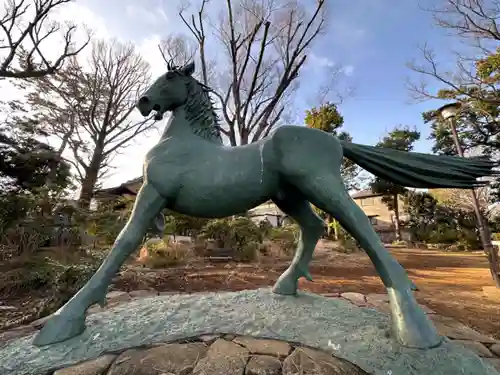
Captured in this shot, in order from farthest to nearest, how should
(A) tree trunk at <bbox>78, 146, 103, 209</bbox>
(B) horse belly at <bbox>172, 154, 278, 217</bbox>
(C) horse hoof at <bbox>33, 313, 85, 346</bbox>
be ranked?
(A) tree trunk at <bbox>78, 146, 103, 209</bbox>, (B) horse belly at <bbox>172, 154, 278, 217</bbox>, (C) horse hoof at <bbox>33, 313, 85, 346</bbox>

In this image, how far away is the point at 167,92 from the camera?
6.70 ft

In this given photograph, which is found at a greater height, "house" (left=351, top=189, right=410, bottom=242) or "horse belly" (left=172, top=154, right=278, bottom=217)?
"house" (left=351, top=189, right=410, bottom=242)

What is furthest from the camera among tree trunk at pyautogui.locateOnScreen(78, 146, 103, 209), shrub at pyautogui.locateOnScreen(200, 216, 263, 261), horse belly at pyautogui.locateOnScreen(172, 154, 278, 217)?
tree trunk at pyautogui.locateOnScreen(78, 146, 103, 209)

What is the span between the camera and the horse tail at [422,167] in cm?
176

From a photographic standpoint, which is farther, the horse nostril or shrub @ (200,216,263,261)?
shrub @ (200,216,263,261)

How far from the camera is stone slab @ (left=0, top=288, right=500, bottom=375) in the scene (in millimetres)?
1315

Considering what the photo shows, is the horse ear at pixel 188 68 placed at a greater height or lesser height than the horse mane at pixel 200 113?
greater

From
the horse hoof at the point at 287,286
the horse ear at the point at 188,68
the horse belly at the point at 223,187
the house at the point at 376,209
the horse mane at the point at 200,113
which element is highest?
the house at the point at 376,209

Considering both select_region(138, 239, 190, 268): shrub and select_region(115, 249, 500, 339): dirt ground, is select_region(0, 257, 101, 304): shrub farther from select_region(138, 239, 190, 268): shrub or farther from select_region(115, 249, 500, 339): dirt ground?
select_region(138, 239, 190, 268): shrub

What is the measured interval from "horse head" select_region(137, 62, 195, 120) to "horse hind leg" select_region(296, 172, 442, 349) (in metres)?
1.08

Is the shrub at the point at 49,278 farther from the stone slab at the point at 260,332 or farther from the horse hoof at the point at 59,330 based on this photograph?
the horse hoof at the point at 59,330

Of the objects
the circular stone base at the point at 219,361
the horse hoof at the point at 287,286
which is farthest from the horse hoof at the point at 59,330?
the horse hoof at the point at 287,286

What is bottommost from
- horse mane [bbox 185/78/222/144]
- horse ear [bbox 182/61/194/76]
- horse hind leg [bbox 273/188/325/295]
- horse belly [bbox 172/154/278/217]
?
horse hind leg [bbox 273/188/325/295]

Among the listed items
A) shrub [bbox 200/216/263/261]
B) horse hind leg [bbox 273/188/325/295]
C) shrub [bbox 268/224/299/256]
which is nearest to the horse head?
horse hind leg [bbox 273/188/325/295]
